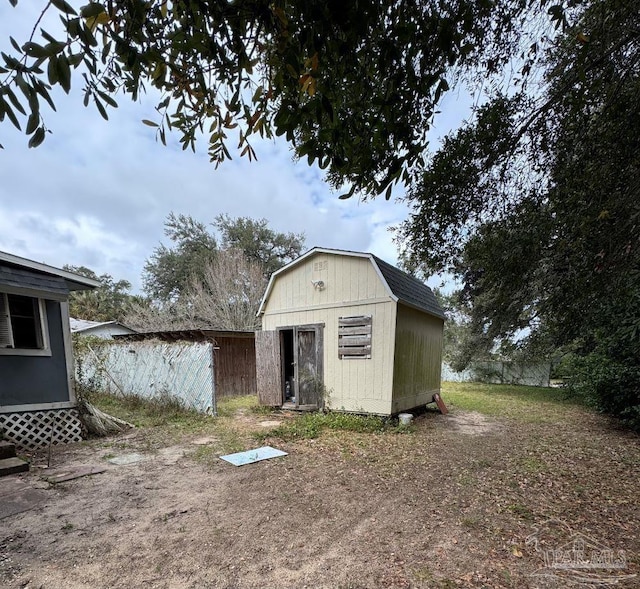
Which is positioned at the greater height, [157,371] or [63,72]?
[63,72]

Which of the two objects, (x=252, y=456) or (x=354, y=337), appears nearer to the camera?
(x=252, y=456)

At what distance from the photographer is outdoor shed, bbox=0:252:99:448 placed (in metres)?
4.93

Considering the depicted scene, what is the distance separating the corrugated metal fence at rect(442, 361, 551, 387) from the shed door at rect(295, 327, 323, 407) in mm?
10619

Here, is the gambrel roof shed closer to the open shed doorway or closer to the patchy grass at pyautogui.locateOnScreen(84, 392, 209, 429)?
the open shed doorway

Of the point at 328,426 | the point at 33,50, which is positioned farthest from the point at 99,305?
the point at 33,50

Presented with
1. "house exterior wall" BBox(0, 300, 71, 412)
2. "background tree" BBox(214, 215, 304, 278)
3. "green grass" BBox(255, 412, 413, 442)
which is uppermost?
"background tree" BBox(214, 215, 304, 278)

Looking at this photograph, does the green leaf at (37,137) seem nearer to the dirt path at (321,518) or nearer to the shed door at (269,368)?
the dirt path at (321,518)

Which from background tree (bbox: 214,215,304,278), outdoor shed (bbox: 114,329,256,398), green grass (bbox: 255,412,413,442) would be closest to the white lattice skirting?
green grass (bbox: 255,412,413,442)

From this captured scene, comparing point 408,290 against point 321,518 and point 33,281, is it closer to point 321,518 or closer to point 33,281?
point 321,518

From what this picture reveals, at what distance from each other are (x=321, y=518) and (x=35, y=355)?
16.9ft

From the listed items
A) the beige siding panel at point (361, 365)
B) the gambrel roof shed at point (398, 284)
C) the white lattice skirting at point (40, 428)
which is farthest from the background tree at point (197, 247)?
the white lattice skirting at point (40, 428)

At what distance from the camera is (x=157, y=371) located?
8445 millimetres

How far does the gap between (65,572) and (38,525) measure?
0.92 meters

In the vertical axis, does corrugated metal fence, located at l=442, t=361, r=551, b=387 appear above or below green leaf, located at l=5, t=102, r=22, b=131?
below
